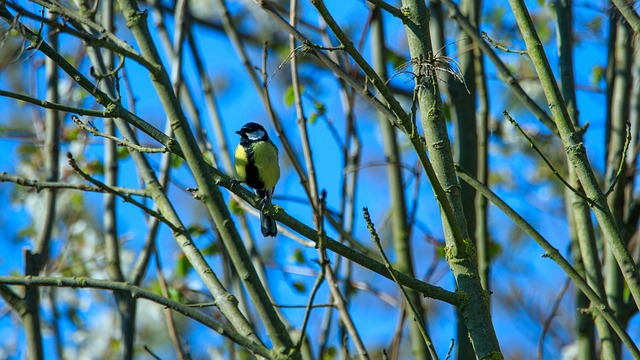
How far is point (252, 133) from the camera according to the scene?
448 centimetres

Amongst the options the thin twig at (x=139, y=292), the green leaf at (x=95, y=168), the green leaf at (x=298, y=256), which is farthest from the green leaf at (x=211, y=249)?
the thin twig at (x=139, y=292)

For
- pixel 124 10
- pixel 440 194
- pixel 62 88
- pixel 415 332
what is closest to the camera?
pixel 440 194

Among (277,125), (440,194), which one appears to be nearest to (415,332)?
(277,125)

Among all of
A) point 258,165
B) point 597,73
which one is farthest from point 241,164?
point 597,73

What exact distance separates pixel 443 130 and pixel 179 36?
1748 millimetres

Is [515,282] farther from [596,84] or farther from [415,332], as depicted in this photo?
[415,332]

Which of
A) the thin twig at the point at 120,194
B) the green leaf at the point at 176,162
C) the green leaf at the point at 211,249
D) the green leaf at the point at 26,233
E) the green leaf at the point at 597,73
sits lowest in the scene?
the thin twig at the point at 120,194

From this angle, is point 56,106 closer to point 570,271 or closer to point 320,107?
point 570,271

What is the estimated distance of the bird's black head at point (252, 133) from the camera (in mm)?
4398

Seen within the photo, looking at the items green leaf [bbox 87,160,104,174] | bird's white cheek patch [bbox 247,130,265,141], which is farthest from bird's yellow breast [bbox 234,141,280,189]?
green leaf [bbox 87,160,104,174]

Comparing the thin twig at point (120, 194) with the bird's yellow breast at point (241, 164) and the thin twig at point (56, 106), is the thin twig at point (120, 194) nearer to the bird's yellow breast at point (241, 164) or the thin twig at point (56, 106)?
the thin twig at point (56, 106)

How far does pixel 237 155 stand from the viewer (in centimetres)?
416

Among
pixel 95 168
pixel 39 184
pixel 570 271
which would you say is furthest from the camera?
pixel 95 168

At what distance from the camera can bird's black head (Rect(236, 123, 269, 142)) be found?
4.40 m
